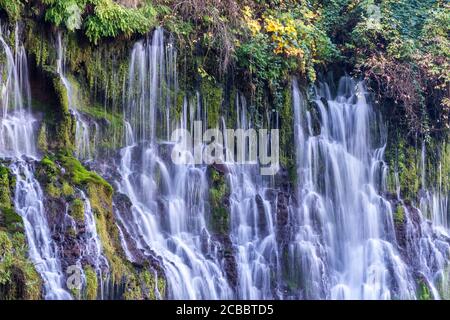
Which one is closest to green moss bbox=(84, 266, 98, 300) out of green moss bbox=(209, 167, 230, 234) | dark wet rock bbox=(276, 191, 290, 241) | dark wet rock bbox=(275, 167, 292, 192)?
green moss bbox=(209, 167, 230, 234)

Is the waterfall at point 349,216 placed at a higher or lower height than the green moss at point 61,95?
lower

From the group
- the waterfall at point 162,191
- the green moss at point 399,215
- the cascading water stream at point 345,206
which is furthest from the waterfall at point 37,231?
the green moss at point 399,215

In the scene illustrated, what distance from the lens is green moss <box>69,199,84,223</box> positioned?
10.2m

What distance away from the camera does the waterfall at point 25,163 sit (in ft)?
31.2

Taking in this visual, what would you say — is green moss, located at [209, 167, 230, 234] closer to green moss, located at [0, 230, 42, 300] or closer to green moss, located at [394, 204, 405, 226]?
green moss, located at [394, 204, 405, 226]

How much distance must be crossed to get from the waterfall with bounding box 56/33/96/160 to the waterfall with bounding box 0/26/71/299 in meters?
0.65

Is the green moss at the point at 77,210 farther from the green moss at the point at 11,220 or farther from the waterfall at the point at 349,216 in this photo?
the waterfall at the point at 349,216

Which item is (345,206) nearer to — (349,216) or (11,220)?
(349,216)

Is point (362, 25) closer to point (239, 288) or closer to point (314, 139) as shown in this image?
point (314, 139)

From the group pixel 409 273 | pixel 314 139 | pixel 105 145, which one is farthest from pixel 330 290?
pixel 105 145

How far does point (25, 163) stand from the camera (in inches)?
423

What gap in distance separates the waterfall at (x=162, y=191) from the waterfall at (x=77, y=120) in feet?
2.12

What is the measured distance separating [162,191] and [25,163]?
2634 millimetres

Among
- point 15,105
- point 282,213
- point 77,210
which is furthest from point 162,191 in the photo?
point 15,105
